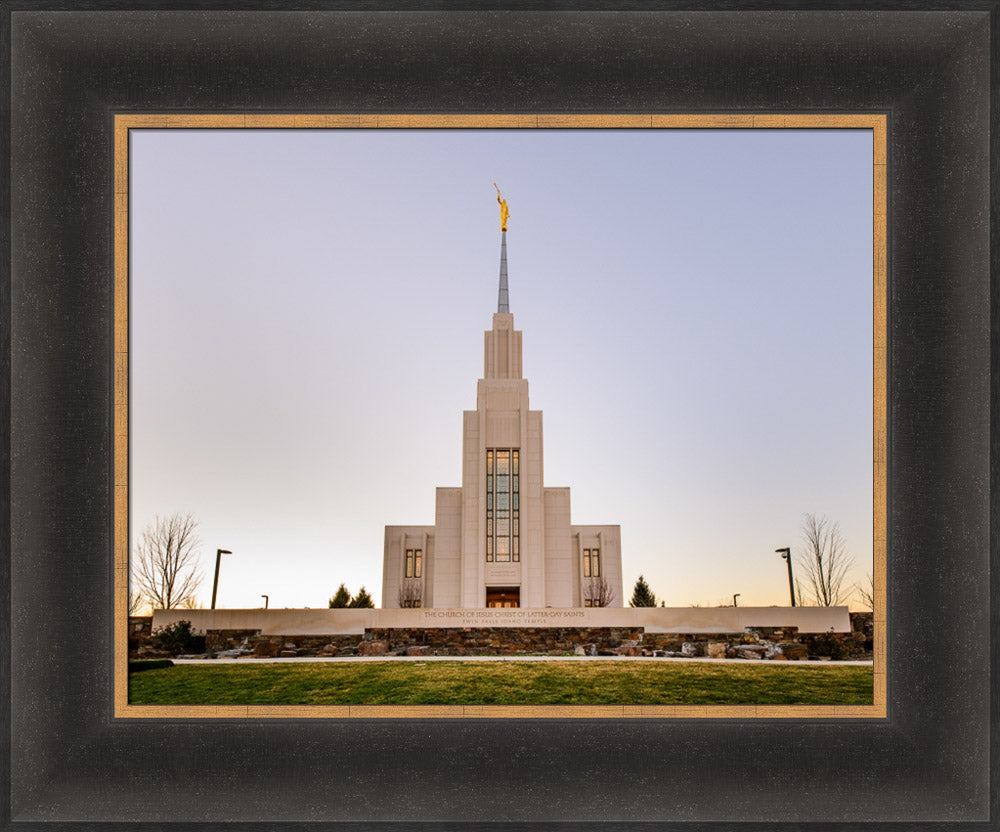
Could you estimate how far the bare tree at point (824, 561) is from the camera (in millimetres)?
9586

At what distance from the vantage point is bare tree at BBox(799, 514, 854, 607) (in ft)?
31.4

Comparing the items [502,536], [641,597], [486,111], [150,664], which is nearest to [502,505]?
[502,536]

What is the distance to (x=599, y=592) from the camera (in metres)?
22.6

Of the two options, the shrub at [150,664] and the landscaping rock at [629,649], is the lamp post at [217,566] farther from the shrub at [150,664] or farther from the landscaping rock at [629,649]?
the landscaping rock at [629,649]

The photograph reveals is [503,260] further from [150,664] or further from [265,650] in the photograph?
[150,664]

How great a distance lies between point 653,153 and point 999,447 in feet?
27.8

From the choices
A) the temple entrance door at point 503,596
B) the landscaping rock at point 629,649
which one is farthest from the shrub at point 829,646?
the temple entrance door at point 503,596

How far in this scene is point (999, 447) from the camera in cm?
456

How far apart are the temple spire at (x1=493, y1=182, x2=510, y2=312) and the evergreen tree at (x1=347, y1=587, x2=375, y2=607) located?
290 inches

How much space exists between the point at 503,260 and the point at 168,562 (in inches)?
448

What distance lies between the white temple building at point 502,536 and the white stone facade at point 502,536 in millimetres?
26

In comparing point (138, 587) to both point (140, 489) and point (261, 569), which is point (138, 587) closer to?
point (140, 489)

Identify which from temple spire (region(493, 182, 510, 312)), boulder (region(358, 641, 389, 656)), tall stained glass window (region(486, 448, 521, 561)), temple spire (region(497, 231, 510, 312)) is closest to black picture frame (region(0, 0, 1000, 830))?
boulder (region(358, 641, 389, 656))
